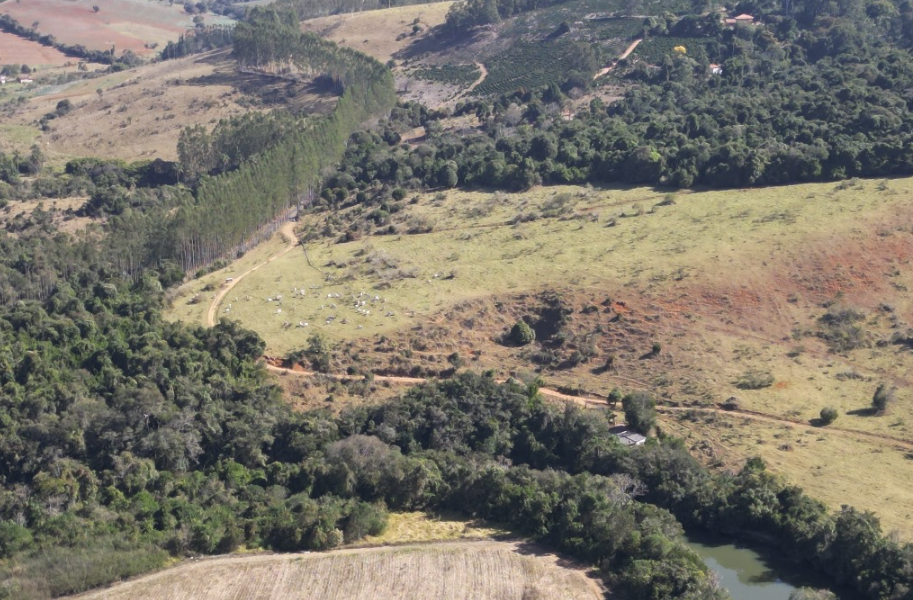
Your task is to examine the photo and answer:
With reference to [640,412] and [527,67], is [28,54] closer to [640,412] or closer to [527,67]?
[527,67]

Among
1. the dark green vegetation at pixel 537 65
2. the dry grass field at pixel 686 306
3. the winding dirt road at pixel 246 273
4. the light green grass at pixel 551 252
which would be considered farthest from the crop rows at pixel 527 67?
the dry grass field at pixel 686 306

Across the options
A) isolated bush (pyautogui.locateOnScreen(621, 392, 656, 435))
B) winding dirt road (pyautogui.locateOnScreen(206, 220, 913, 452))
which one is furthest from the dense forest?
winding dirt road (pyautogui.locateOnScreen(206, 220, 913, 452))

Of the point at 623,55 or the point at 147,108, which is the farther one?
the point at 147,108

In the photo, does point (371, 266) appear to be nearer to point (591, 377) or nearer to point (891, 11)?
point (591, 377)

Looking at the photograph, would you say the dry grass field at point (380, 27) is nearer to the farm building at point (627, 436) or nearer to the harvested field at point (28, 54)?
the harvested field at point (28, 54)

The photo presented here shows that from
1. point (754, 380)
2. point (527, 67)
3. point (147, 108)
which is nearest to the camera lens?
point (754, 380)

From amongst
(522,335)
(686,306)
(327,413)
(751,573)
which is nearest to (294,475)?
(327,413)

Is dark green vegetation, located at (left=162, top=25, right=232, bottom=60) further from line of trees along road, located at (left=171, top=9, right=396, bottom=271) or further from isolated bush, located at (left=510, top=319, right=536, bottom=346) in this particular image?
isolated bush, located at (left=510, top=319, right=536, bottom=346)
